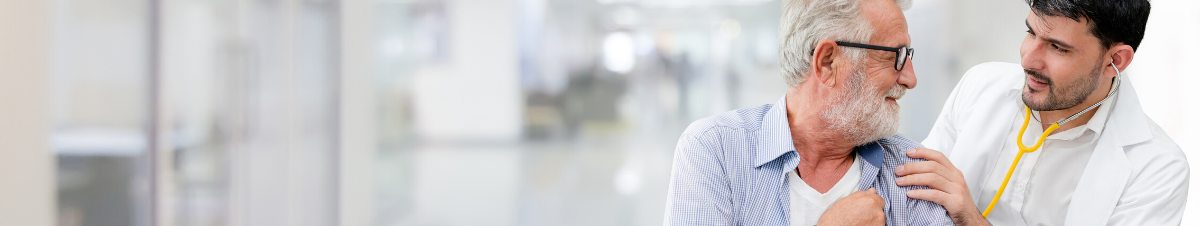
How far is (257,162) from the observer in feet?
9.01

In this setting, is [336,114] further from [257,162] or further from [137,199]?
[137,199]

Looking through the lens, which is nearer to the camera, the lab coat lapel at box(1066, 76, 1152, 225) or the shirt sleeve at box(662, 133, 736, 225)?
the shirt sleeve at box(662, 133, 736, 225)

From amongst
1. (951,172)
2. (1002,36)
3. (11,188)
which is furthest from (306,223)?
(1002,36)

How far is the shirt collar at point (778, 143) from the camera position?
1229mm

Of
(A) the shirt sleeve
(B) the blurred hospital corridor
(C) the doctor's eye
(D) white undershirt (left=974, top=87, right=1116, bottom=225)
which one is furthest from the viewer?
(B) the blurred hospital corridor

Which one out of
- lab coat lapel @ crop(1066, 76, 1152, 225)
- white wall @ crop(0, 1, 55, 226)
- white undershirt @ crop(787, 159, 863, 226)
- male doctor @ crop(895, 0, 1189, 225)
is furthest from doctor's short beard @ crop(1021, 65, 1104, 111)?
white wall @ crop(0, 1, 55, 226)

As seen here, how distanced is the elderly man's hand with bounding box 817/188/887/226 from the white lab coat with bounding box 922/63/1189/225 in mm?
443

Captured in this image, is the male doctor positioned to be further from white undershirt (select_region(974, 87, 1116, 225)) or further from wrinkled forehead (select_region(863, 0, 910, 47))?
wrinkled forehead (select_region(863, 0, 910, 47))

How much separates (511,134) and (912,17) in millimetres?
2641

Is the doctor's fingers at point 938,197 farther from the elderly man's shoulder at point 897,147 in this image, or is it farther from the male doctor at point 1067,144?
the elderly man's shoulder at point 897,147

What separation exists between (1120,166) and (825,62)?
65 cm

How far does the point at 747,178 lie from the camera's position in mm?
1264

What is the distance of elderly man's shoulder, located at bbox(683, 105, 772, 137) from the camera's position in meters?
1.28

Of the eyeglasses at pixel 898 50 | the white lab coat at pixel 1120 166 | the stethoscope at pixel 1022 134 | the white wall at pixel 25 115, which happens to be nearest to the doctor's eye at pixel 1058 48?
the stethoscope at pixel 1022 134
